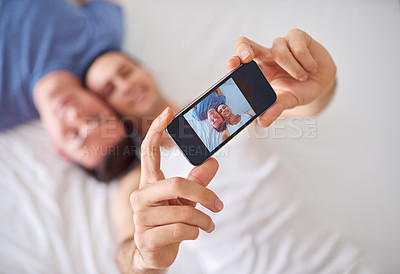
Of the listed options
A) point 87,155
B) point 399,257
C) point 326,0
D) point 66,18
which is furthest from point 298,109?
point 66,18

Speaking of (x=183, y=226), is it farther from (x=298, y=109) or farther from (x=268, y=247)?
(x=298, y=109)

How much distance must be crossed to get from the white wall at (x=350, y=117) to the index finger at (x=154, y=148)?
34 cm

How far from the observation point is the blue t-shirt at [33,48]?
48.5 inches

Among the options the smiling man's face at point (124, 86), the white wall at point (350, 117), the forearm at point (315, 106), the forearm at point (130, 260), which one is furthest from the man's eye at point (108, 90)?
the forearm at point (315, 106)

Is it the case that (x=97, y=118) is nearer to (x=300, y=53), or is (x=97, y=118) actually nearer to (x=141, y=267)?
(x=141, y=267)

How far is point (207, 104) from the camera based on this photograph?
Answer: 1.77 ft

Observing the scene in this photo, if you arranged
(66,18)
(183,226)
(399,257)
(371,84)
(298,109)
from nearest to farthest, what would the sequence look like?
(183,226) < (399,257) < (298,109) < (371,84) < (66,18)

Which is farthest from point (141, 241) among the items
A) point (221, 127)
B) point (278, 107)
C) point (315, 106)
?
point (315, 106)

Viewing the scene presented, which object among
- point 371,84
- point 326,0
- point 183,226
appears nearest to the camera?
point 183,226

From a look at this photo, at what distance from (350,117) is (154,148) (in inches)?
29.5

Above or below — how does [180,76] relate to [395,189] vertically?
above

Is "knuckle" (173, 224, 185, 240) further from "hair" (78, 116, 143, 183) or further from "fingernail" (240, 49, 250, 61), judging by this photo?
"hair" (78, 116, 143, 183)

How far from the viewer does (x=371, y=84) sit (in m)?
0.91

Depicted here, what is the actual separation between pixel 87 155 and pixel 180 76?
0.53 metres
